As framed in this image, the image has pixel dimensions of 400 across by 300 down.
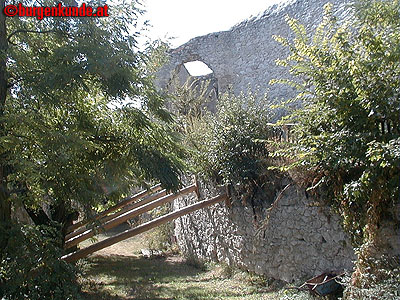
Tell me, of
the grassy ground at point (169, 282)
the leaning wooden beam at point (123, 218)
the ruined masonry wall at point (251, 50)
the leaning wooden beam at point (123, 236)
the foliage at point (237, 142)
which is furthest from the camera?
the ruined masonry wall at point (251, 50)

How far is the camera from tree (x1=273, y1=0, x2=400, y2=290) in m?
4.13

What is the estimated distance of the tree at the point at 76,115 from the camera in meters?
4.54

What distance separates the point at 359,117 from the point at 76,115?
3.78m

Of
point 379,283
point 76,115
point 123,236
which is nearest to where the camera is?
point 379,283

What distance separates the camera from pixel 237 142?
7.17 meters

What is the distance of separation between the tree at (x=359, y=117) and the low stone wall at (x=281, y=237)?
574mm

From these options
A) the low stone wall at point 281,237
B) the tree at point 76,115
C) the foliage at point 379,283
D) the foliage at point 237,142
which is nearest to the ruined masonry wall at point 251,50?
the foliage at point 237,142

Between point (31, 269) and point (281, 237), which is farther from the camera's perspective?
point (281, 237)

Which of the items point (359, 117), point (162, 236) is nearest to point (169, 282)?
point (162, 236)

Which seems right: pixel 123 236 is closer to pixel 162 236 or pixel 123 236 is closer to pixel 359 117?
pixel 359 117

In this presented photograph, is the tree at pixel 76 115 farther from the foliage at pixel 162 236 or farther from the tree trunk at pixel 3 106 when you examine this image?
the foliage at pixel 162 236

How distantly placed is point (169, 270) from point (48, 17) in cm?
633

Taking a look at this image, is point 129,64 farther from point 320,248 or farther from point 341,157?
point 320,248

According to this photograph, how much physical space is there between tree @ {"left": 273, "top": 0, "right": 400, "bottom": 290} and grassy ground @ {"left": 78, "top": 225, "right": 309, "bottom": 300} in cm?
166
